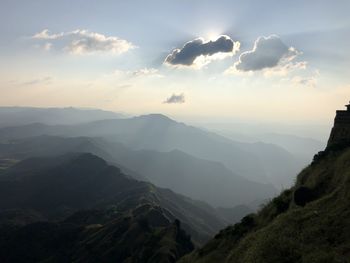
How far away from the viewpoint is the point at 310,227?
122ft

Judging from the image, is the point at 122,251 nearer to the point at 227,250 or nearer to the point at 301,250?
the point at 227,250

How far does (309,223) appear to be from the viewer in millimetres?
38031

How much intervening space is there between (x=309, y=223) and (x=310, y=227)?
0.98m

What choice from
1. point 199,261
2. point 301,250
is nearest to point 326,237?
point 301,250

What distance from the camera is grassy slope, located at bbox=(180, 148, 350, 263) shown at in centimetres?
3322

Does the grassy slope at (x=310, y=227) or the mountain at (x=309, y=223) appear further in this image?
the mountain at (x=309, y=223)

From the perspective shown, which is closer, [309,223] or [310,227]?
[310,227]

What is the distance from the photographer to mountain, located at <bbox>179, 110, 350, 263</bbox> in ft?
111

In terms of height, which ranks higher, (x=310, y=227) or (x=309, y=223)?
(x=309, y=223)

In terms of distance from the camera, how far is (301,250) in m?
34.1

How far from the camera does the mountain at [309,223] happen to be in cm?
3372

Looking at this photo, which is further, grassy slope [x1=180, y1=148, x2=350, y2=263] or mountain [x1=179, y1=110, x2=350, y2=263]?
mountain [x1=179, y1=110, x2=350, y2=263]

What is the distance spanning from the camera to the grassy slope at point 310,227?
33.2 m

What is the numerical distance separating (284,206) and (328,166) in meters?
7.92
